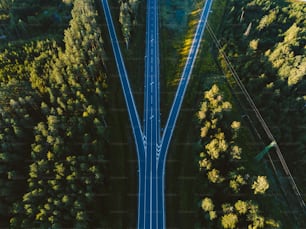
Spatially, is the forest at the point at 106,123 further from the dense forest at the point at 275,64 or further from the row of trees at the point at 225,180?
the dense forest at the point at 275,64

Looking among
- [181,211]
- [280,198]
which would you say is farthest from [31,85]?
[280,198]

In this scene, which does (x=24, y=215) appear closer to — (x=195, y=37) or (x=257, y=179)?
(x=257, y=179)

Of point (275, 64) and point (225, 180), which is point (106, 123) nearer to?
point (225, 180)

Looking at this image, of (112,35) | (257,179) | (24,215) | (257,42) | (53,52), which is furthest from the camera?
(112,35)

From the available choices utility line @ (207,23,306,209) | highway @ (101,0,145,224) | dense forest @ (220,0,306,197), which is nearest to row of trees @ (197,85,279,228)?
utility line @ (207,23,306,209)

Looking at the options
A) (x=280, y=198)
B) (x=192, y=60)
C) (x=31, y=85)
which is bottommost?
(x=280, y=198)
